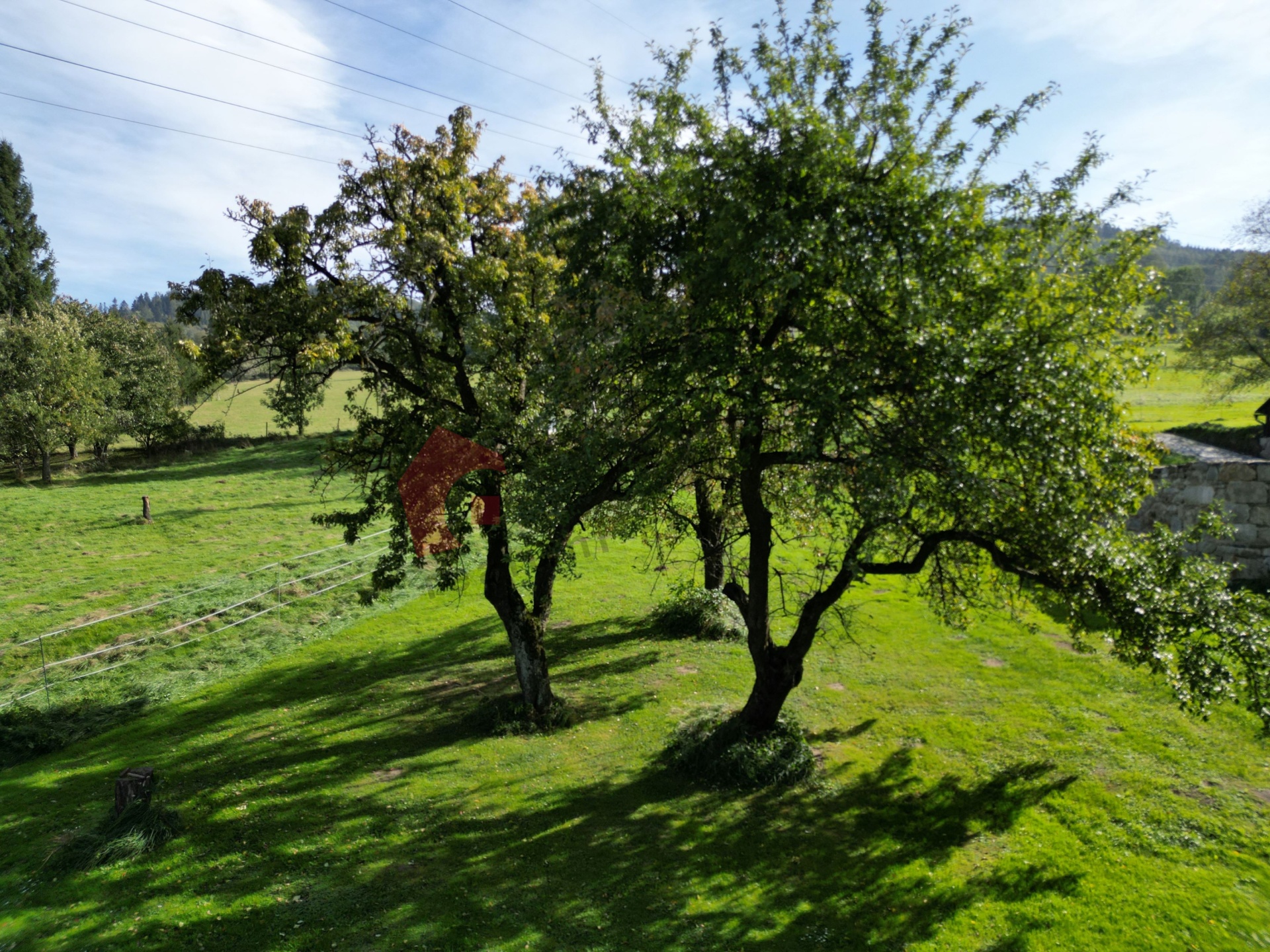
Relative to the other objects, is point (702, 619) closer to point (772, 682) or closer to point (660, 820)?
point (772, 682)

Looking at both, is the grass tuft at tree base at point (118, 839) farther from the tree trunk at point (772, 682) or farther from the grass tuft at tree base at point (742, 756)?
the tree trunk at point (772, 682)

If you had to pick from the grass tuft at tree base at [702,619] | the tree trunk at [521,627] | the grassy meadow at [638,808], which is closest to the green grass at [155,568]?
the grassy meadow at [638,808]

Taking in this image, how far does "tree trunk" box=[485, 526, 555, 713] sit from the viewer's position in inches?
667

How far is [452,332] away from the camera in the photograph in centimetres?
1505

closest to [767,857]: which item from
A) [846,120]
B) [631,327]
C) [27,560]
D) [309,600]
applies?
[631,327]

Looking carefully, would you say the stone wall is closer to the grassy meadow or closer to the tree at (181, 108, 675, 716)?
the grassy meadow

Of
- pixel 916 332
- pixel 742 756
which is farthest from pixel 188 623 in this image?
pixel 916 332

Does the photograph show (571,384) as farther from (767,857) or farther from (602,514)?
(767,857)

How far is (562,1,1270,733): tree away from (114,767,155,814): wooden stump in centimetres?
1232

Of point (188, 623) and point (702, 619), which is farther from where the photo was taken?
point (188, 623)

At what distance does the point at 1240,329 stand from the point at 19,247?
98.9 meters

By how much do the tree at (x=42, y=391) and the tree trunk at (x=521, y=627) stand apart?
164 feet

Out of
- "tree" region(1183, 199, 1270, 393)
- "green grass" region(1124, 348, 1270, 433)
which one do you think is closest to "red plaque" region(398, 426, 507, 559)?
"green grass" region(1124, 348, 1270, 433)

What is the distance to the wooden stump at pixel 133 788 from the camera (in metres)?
12.9
